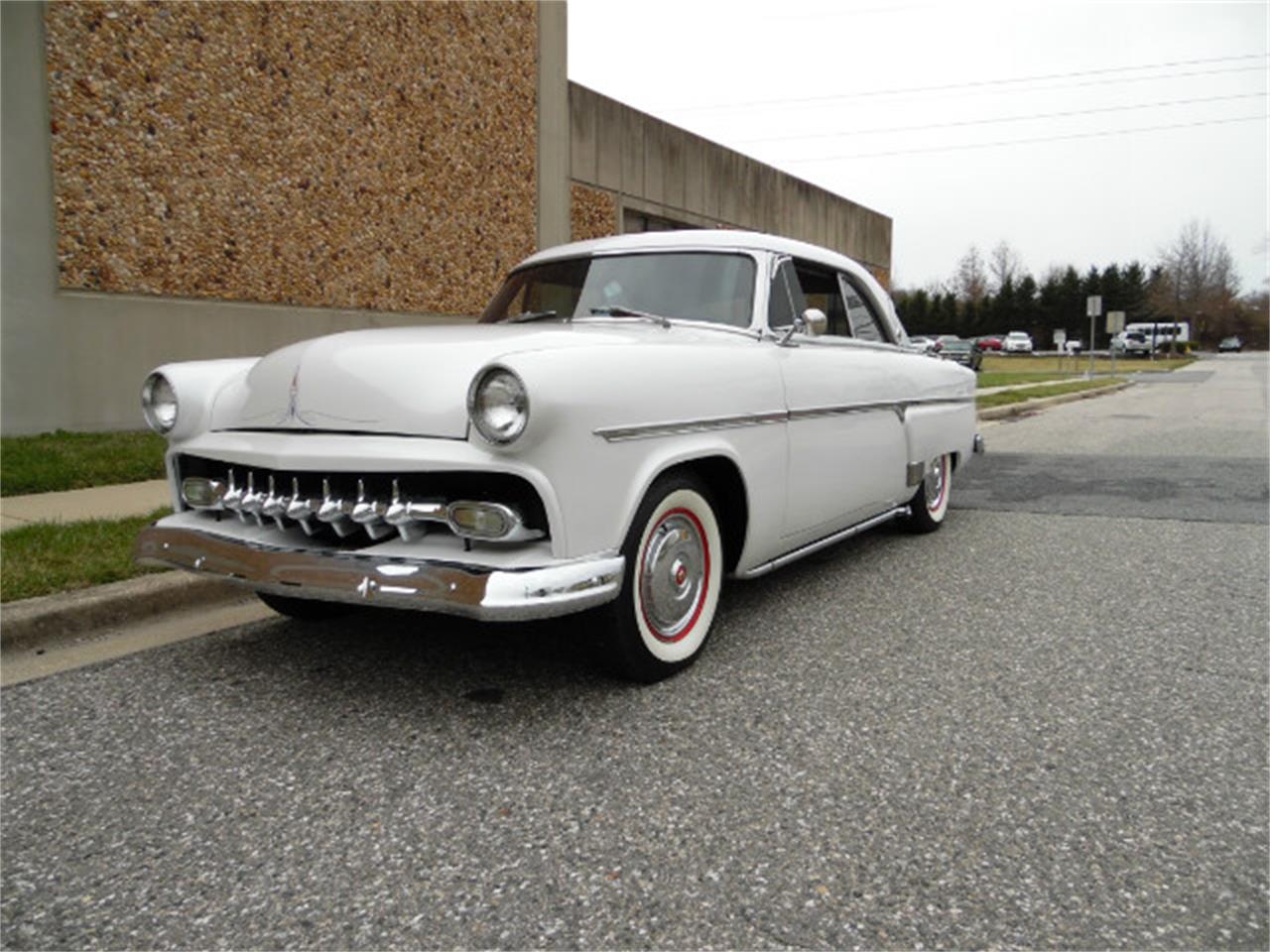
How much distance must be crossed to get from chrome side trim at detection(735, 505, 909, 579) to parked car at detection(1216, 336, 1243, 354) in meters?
89.2

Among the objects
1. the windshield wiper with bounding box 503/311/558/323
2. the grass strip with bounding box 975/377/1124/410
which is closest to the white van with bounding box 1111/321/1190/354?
the grass strip with bounding box 975/377/1124/410

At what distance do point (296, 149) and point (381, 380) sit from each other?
746cm

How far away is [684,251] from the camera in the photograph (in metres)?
3.90

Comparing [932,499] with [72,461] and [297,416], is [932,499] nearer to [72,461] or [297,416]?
[297,416]

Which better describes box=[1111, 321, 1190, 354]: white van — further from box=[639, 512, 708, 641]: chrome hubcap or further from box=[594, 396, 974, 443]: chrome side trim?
box=[639, 512, 708, 641]: chrome hubcap

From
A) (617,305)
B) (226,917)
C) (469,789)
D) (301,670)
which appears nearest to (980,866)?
(469,789)

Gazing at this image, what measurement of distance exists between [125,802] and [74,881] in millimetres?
349

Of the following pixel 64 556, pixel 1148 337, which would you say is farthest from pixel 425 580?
pixel 1148 337

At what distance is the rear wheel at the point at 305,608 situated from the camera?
3.63 meters

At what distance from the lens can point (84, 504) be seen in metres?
5.35

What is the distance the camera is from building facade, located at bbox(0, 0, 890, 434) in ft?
23.8

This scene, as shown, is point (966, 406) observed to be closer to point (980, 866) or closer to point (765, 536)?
point (765, 536)

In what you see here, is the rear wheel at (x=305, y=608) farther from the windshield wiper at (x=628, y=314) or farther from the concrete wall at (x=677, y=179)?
the concrete wall at (x=677, y=179)

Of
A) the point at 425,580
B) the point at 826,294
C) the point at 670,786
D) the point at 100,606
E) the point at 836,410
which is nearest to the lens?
the point at 670,786
